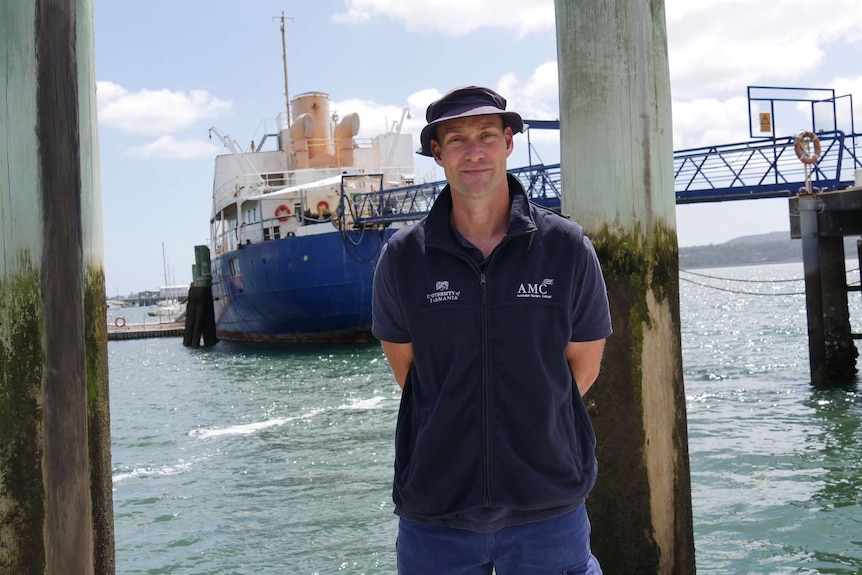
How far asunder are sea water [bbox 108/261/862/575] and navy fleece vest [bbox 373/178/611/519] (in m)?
3.97

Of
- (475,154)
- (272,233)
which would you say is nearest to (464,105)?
(475,154)

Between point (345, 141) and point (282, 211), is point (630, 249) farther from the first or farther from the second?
point (345, 141)

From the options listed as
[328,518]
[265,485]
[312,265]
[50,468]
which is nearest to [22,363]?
[50,468]

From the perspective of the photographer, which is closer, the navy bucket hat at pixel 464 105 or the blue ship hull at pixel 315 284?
the navy bucket hat at pixel 464 105

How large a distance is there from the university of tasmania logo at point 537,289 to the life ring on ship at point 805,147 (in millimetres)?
12498

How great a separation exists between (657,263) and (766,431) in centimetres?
784

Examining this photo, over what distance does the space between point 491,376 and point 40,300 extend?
62.7 inches

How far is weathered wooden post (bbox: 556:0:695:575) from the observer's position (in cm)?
309

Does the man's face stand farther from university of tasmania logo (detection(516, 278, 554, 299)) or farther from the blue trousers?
the blue trousers

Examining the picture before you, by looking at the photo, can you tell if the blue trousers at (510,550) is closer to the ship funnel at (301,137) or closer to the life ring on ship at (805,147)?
the life ring on ship at (805,147)

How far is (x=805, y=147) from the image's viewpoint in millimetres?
13914

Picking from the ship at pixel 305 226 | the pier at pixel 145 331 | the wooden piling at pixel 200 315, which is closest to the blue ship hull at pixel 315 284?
the ship at pixel 305 226

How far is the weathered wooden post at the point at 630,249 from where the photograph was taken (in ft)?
10.1

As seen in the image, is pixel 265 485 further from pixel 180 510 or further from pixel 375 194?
pixel 375 194
